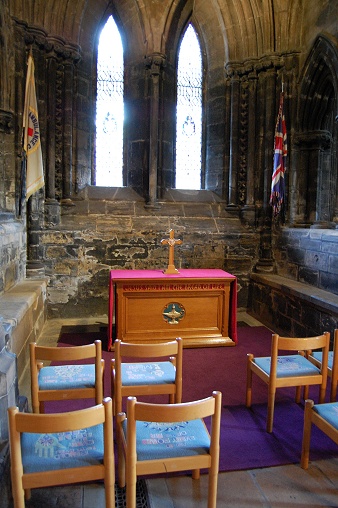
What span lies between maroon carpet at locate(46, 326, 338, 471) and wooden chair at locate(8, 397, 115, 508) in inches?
40.8

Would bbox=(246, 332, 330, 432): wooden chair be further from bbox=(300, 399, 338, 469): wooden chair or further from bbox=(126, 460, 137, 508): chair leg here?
bbox=(126, 460, 137, 508): chair leg

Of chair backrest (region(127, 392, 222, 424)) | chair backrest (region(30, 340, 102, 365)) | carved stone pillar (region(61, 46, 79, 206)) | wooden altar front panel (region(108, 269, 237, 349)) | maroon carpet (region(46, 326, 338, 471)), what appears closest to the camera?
chair backrest (region(127, 392, 222, 424))

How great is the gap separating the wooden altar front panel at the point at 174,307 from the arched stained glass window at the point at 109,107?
8.63 ft

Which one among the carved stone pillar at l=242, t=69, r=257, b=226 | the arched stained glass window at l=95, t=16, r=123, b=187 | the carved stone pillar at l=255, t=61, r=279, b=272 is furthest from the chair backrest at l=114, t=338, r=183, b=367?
the arched stained glass window at l=95, t=16, r=123, b=187

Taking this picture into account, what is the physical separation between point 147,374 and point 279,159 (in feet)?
14.7

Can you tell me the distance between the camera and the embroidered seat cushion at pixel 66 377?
8.95ft

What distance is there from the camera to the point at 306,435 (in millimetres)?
2588

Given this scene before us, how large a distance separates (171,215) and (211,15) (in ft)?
12.0

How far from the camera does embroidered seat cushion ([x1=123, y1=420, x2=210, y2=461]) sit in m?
1.95

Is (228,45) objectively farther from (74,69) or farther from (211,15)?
(74,69)

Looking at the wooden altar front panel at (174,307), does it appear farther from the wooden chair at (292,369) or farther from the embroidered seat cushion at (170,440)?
the embroidered seat cushion at (170,440)

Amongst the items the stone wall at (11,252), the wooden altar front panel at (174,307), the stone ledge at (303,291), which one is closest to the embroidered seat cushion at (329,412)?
the stone ledge at (303,291)

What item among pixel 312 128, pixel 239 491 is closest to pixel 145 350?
pixel 239 491

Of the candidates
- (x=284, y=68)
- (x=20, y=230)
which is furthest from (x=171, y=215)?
(x=284, y=68)
